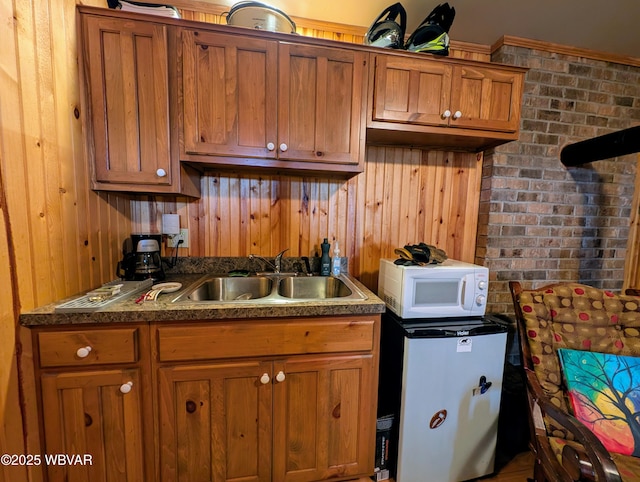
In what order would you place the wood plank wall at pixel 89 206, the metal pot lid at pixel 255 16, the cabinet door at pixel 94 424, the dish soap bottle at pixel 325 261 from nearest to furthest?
the wood plank wall at pixel 89 206 → the cabinet door at pixel 94 424 → the metal pot lid at pixel 255 16 → the dish soap bottle at pixel 325 261

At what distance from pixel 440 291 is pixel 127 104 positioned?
72.5 inches

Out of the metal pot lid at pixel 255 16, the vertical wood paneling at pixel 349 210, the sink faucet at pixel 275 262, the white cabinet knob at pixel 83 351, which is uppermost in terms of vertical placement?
the metal pot lid at pixel 255 16

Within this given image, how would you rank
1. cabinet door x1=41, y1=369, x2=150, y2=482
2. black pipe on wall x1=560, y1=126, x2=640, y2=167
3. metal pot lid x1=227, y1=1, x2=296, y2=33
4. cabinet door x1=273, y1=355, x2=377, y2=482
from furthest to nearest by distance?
black pipe on wall x1=560, y1=126, x2=640, y2=167, metal pot lid x1=227, y1=1, x2=296, y2=33, cabinet door x1=273, y1=355, x2=377, y2=482, cabinet door x1=41, y1=369, x2=150, y2=482

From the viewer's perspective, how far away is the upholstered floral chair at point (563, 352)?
40.2 inches

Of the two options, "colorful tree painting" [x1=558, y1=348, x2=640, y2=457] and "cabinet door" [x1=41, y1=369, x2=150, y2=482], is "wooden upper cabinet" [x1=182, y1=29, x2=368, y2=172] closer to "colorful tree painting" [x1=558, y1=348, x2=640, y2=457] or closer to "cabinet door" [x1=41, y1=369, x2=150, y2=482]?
"cabinet door" [x1=41, y1=369, x2=150, y2=482]

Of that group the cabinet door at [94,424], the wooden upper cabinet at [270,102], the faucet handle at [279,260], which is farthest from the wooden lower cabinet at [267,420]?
the wooden upper cabinet at [270,102]

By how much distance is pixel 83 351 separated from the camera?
3.36 ft

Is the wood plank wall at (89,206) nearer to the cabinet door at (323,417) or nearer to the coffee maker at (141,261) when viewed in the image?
the coffee maker at (141,261)

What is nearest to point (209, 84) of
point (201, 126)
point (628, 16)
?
point (201, 126)

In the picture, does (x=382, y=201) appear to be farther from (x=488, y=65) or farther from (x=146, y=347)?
(x=146, y=347)

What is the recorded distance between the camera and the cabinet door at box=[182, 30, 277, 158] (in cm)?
126

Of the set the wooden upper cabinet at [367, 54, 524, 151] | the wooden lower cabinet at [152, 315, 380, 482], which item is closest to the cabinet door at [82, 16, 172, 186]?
the wooden lower cabinet at [152, 315, 380, 482]

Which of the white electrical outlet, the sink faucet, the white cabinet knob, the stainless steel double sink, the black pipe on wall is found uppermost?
the black pipe on wall

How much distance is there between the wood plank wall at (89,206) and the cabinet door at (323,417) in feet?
2.58
